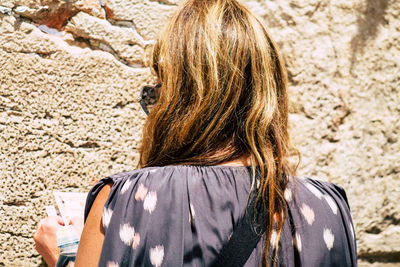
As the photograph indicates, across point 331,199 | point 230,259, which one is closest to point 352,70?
point 331,199

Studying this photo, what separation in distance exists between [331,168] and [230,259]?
110 centimetres

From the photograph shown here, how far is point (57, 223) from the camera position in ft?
4.61

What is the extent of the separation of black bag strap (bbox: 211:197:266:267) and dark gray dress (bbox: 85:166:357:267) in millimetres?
17

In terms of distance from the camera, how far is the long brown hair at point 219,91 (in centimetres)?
121

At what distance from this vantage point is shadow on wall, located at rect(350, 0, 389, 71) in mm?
2018

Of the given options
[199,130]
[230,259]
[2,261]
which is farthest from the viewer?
[2,261]

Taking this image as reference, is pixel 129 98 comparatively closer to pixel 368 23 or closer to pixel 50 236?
pixel 50 236

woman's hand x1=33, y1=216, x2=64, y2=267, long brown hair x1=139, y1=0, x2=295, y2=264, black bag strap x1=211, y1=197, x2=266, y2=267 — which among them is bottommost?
woman's hand x1=33, y1=216, x2=64, y2=267

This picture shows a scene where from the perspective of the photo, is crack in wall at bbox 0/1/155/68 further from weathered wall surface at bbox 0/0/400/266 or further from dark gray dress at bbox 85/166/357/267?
dark gray dress at bbox 85/166/357/267

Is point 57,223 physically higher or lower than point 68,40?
lower

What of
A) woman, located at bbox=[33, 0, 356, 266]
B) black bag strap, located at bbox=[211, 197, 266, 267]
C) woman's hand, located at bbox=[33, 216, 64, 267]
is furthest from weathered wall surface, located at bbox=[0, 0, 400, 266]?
black bag strap, located at bbox=[211, 197, 266, 267]

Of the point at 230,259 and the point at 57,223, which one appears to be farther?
the point at 57,223

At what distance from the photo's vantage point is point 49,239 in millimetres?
1385

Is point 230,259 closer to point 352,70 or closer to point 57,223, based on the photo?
point 57,223
